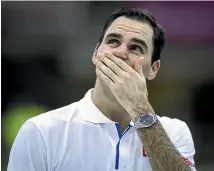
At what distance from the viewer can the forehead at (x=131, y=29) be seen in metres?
2.07

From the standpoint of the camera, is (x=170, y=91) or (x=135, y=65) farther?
(x=170, y=91)

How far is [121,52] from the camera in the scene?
197cm

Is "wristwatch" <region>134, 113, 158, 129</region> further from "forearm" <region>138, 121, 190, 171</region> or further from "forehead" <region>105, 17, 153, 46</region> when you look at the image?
"forehead" <region>105, 17, 153, 46</region>

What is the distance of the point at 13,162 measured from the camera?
191 cm

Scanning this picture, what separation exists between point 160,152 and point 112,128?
0.96 ft

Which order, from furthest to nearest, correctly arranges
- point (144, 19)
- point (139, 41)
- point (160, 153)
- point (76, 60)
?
point (76, 60) < point (144, 19) < point (139, 41) < point (160, 153)

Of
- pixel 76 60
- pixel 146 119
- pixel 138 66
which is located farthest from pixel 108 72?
pixel 76 60

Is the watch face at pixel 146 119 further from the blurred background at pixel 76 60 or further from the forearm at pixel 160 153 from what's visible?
the blurred background at pixel 76 60

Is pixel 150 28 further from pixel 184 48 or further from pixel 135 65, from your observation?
pixel 184 48

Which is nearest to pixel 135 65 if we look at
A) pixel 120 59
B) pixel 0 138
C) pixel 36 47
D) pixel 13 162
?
pixel 120 59

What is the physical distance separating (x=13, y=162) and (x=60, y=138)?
0.72ft

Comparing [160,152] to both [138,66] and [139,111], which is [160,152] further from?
[138,66]

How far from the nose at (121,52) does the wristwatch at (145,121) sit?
28cm

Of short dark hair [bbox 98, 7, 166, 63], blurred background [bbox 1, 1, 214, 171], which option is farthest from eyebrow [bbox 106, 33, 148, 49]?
blurred background [bbox 1, 1, 214, 171]
